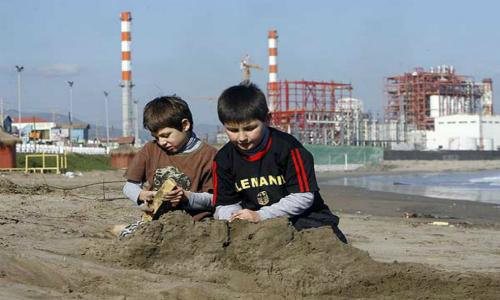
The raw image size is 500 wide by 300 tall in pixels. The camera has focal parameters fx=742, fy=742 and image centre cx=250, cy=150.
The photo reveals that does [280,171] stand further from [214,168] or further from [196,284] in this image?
[196,284]

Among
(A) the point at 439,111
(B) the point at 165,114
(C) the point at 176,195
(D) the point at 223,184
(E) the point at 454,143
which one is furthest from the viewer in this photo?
(A) the point at 439,111

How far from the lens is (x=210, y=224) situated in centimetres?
438

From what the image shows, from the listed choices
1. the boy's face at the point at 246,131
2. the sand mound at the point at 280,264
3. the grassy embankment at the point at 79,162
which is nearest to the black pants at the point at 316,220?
the sand mound at the point at 280,264

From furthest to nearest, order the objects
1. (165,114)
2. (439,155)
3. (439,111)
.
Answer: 1. (439,111)
2. (439,155)
3. (165,114)

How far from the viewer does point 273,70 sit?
2965 inches

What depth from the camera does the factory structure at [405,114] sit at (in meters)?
72.7

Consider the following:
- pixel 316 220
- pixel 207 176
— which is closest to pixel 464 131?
pixel 207 176

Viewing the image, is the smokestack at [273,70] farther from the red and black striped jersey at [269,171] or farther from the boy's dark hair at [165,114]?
the red and black striped jersey at [269,171]

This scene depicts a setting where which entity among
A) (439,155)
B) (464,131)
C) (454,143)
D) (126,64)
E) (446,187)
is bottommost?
(446,187)

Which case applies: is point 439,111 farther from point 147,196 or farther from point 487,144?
point 147,196

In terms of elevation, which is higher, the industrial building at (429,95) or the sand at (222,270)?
the industrial building at (429,95)

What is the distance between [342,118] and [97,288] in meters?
69.7

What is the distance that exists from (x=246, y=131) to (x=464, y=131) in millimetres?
76653

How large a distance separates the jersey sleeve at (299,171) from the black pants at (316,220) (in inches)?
9.1
